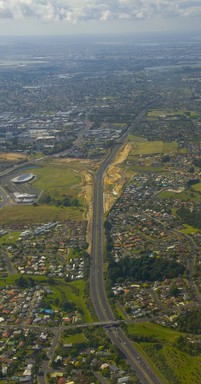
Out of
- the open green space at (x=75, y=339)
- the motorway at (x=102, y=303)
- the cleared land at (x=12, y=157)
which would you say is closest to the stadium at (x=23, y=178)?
the cleared land at (x=12, y=157)

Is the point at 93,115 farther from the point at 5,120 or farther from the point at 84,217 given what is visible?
the point at 84,217

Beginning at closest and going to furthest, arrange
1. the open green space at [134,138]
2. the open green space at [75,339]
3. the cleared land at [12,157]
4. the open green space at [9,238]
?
the open green space at [75,339] < the open green space at [9,238] < the cleared land at [12,157] < the open green space at [134,138]

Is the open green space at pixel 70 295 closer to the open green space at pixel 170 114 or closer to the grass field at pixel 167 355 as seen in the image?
the grass field at pixel 167 355

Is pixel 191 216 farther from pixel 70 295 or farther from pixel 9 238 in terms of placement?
pixel 9 238

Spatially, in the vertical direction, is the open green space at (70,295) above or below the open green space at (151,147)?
below

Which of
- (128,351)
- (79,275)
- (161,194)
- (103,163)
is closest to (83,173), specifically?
(103,163)
